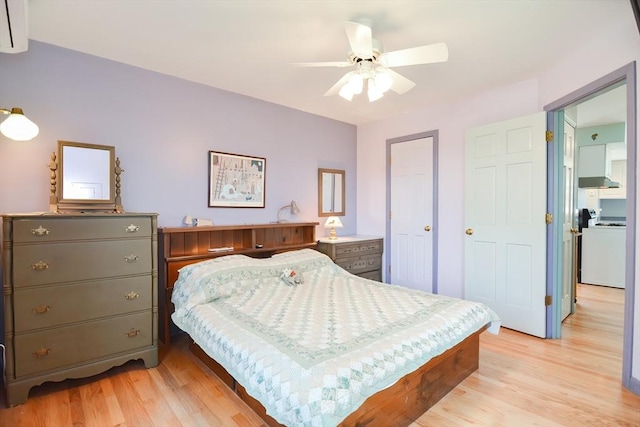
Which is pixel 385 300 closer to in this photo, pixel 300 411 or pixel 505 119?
pixel 300 411

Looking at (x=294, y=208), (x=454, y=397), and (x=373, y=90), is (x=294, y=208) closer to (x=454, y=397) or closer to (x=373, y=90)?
(x=373, y=90)

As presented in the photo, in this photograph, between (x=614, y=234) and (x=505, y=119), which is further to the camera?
(x=614, y=234)

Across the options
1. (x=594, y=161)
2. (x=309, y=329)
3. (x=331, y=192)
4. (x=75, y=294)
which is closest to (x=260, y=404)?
(x=309, y=329)

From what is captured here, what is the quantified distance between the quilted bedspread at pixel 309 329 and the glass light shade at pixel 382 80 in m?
1.54

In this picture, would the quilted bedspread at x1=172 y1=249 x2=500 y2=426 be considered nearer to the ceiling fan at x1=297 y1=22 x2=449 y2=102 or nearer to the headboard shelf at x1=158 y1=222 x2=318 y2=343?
the headboard shelf at x1=158 y1=222 x2=318 y2=343

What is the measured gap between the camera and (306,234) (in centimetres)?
384

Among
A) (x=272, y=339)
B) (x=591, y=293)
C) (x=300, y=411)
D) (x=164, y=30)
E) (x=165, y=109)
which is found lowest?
(x=591, y=293)

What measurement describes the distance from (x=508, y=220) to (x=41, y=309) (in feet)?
12.4

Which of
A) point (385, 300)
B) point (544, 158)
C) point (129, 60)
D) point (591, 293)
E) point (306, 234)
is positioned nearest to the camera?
point (385, 300)

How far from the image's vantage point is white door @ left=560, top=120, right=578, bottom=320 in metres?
3.02

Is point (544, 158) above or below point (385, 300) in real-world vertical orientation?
above

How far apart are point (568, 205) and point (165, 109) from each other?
4.10 meters

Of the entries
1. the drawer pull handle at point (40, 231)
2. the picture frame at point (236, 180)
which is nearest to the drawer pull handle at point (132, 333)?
the drawer pull handle at point (40, 231)

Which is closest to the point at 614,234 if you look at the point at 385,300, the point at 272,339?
the point at 385,300
